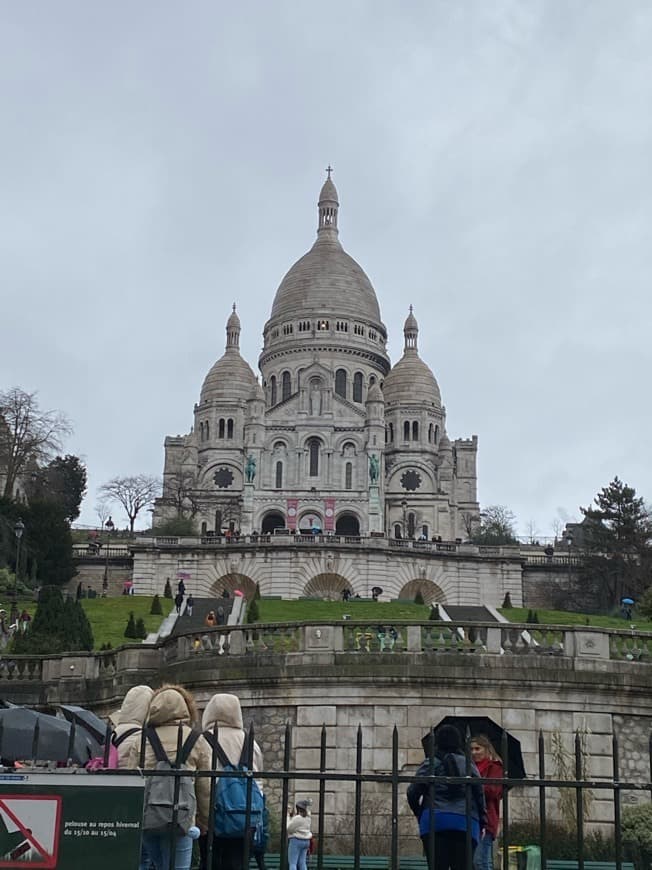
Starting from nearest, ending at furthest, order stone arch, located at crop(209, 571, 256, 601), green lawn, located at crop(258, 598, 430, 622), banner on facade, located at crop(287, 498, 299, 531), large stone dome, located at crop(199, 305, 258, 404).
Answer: green lawn, located at crop(258, 598, 430, 622)
stone arch, located at crop(209, 571, 256, 601)
banner on facade, located at crop(287, 498, 299, 531)
large stone dome, located at crop(199, 305, 258, 404)

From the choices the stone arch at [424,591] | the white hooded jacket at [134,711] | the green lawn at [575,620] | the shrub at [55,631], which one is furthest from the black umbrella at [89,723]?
the stone arch at [424,591]

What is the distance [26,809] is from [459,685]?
13.6 metres

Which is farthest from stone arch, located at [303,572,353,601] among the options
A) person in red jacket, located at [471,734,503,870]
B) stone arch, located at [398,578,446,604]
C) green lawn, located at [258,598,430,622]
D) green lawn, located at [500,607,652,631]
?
person in red jacket, located at [471,734,503,870]

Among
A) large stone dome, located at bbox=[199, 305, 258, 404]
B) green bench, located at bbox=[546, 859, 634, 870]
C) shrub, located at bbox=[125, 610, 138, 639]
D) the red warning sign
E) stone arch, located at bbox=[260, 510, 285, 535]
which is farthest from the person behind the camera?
large stone dome, located at bbox=[199, 305, 258, 404]

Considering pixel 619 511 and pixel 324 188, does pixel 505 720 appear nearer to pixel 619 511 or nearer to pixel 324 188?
pixel 619 511

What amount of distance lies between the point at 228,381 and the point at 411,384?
15971 mm

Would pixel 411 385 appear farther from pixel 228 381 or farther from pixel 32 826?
pixel 32 826

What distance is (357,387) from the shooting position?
383 feet

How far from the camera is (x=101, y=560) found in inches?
2709

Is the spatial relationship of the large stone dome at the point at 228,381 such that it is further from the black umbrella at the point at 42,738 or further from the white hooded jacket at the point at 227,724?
the white hooded jacket at the point at 227,724

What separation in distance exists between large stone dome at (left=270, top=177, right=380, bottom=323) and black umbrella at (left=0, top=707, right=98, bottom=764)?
107 meters

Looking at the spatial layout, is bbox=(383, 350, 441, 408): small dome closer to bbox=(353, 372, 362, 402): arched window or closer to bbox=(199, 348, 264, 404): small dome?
bbox=(353, 372, 362, 402): arched window

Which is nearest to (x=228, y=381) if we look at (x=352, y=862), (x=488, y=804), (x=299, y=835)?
(x=352, y=862)

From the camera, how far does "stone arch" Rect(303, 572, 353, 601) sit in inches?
2566
